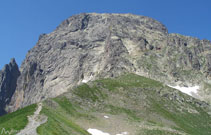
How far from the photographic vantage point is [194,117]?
113 metres

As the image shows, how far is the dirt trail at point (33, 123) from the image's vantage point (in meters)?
48.4

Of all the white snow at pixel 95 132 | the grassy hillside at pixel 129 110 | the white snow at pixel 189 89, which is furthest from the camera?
the white snow at pixel 189 89

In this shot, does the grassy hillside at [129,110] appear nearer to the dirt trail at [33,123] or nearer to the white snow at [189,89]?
the dirt trail at [33,123]

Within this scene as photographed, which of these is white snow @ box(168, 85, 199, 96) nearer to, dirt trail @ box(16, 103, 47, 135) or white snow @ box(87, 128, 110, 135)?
white snow @ box(87, 128, 110, 135)

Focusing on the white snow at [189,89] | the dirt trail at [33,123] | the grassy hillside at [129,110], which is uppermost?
the white snow at [189,89]

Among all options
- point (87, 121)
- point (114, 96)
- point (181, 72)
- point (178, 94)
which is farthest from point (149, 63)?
point (87, 121)

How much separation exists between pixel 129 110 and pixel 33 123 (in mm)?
53073

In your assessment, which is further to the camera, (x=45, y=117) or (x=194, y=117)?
(x=194, y=117)

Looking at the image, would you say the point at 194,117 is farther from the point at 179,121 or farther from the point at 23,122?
the point at 23,122

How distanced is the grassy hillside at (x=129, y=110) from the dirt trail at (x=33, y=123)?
2.02 m

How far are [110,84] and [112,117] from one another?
41.7 metres

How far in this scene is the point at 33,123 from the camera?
5847cm

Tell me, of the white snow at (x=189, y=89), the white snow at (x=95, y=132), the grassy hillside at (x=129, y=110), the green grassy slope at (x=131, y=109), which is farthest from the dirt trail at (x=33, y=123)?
the white snow at (x=189, y=89)

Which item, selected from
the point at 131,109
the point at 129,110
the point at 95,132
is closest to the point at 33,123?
the point at 95,132
